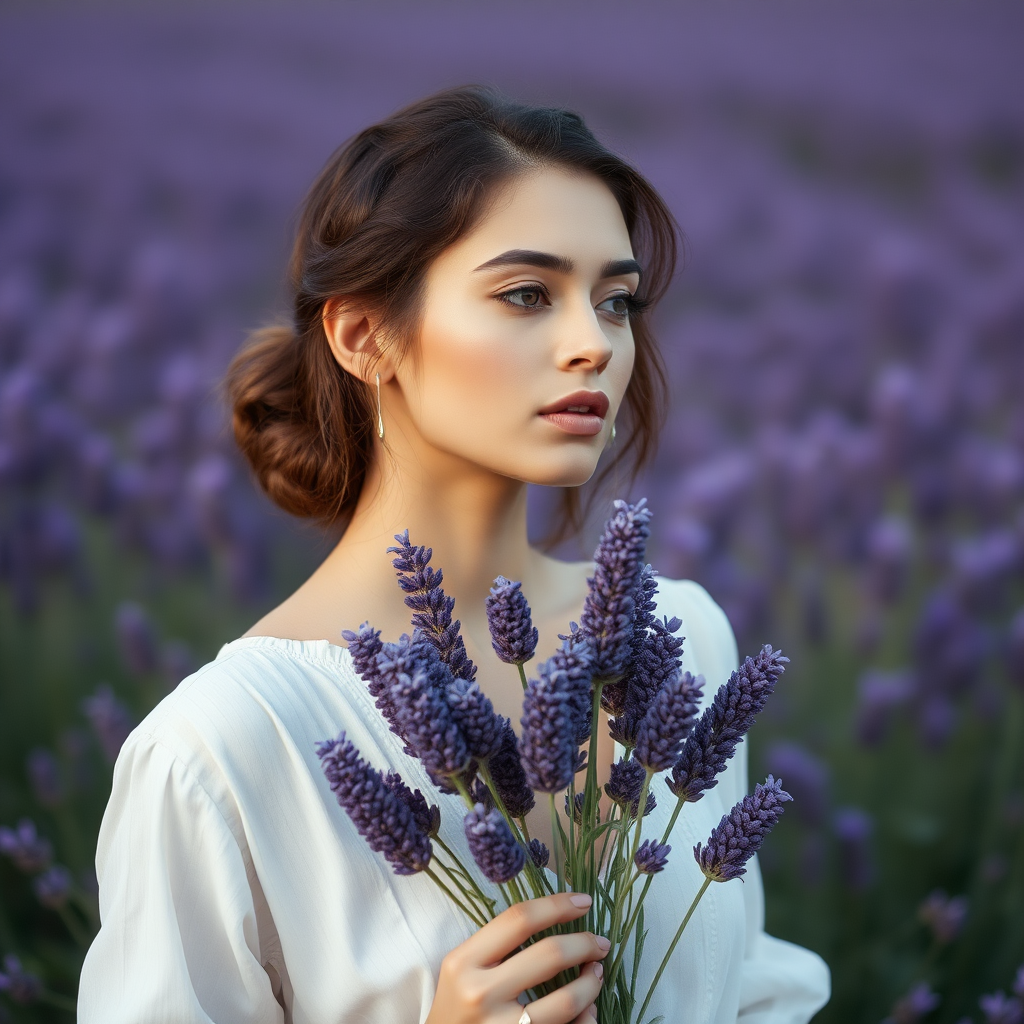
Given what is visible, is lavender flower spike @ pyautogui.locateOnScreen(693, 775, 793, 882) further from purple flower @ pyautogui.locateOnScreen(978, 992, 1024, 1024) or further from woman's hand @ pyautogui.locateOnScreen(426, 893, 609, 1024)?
purple flower @ pyautogui.locateOnScreen(978, 992, 1024, 1024)

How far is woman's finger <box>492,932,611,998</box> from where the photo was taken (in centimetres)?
79

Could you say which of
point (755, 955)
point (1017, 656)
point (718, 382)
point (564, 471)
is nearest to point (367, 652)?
point (564, 471)

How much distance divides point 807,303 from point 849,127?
1.24 ft

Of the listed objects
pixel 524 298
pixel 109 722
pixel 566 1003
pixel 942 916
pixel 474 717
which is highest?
pixel 524 298

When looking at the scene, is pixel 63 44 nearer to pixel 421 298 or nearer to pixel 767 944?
pixel 421 298

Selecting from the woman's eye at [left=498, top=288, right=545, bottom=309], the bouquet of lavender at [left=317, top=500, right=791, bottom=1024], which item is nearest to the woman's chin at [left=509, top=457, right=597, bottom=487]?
the woman's eye at [left=498, top=288, right=545, bottom=309]

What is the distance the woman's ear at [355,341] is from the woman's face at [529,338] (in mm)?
47

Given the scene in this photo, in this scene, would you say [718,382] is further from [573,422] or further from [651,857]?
→ [651,857]

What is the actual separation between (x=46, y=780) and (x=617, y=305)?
47.7 inches

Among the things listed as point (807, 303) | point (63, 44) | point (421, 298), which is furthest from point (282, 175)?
point (421, 298)

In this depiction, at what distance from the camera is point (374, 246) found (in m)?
1.16

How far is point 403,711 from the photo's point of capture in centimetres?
67

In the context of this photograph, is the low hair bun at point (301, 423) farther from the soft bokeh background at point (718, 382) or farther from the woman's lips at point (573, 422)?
the soft bokeh background at point (718, 382)

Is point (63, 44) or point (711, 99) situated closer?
point (63, 44)
